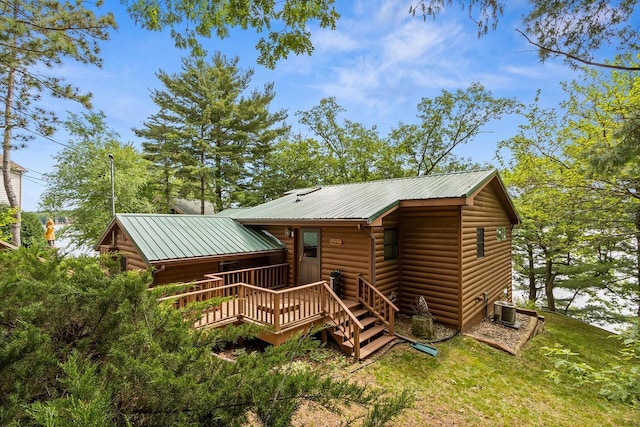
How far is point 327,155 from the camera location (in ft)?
75.9

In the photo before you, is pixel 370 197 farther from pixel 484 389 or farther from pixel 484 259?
pixel 484 389

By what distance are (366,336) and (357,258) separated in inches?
81.0

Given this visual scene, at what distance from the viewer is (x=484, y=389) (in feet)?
18.1

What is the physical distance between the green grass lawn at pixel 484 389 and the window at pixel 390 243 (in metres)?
2.59

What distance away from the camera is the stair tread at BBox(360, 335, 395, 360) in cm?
629

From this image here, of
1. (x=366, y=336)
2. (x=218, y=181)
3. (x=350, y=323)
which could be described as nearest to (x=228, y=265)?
(x=350, y=323)

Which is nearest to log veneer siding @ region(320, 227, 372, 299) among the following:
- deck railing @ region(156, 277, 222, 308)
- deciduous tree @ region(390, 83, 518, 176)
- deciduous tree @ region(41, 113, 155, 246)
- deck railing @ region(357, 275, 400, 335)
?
deck railing @ region(357, 275, 400, 335)

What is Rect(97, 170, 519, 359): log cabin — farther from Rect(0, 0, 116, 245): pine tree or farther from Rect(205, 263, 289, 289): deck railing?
Rect(0, 0, 116, 245): pine tree

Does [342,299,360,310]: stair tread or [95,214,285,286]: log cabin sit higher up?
[95,214,285,286]: log cabin

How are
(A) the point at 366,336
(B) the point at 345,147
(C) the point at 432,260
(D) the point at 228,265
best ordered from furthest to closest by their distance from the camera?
(B) the point at 345,147
(D) the point at 228,265
(C) the point at 432,260
(A) the point at 366,336

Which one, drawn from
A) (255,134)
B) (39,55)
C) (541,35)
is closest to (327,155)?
(255,134)

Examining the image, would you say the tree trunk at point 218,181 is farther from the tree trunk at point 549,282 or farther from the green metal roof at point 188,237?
the tree trunk at point 549,282

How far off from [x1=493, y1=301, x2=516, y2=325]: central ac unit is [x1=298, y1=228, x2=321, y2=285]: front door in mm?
5794

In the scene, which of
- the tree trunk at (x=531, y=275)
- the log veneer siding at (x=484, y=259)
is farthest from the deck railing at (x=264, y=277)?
the tree trunk at (x=531, y=275)
